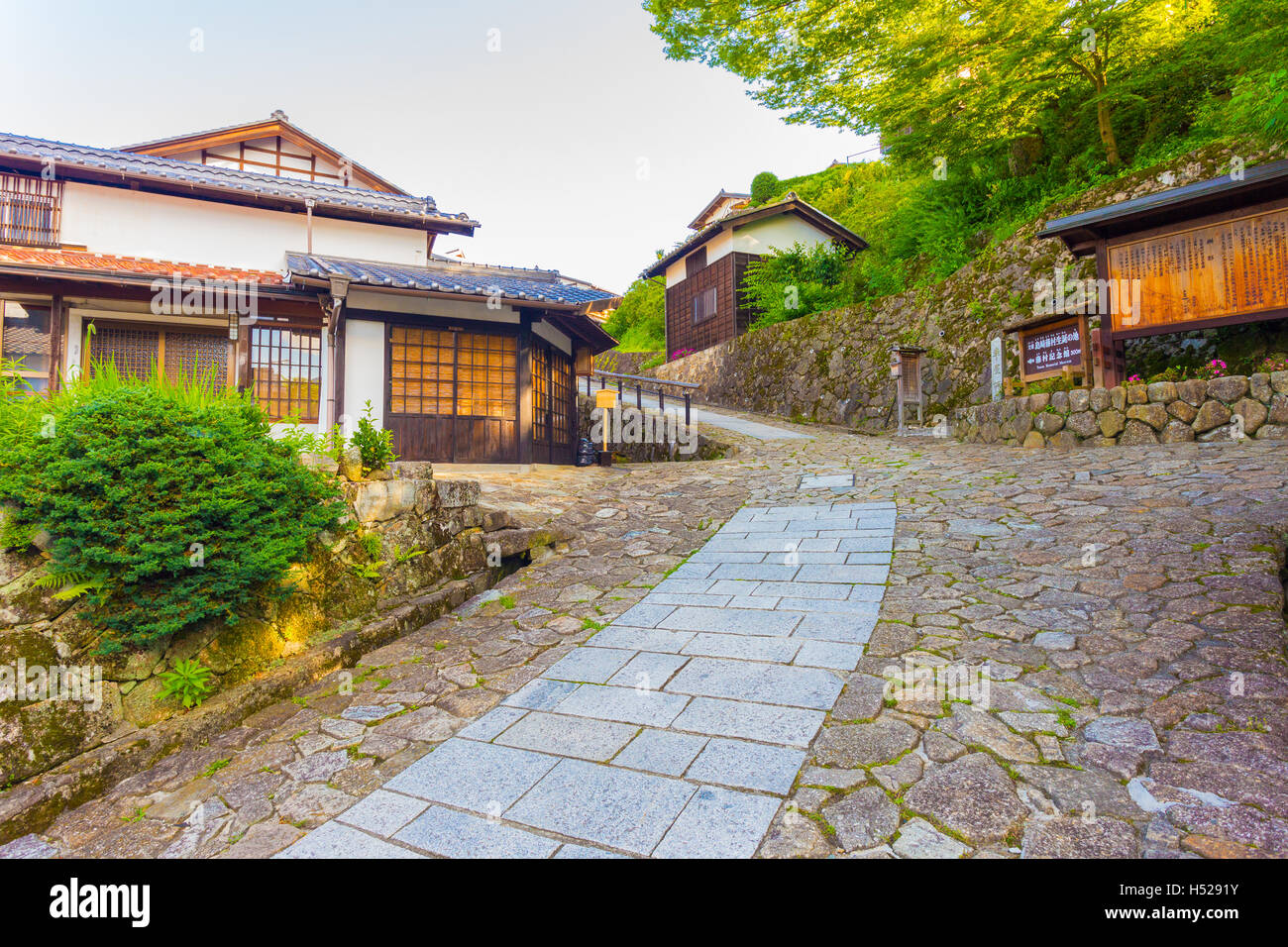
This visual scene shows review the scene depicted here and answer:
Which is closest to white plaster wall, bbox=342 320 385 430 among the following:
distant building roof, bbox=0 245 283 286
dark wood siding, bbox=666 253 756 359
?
distant building roof, bbox=0 245 283 286

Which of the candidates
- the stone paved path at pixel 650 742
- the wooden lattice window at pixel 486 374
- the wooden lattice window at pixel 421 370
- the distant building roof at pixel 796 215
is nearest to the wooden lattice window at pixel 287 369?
the wooden lattice window at pixel 421 370

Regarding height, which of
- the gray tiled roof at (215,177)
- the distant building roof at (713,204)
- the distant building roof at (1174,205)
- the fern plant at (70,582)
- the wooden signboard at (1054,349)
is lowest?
the fern plant at (70,582)

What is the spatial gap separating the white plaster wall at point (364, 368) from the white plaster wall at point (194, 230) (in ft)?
9.88

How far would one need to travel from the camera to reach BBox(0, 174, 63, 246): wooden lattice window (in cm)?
1119

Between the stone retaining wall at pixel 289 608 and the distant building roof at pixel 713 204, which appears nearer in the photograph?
the stone retaining wall at pixel 289 608

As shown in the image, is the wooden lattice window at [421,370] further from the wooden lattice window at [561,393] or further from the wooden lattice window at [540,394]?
the wooden lattice window at [561,393]

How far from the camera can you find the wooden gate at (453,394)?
11086 mm

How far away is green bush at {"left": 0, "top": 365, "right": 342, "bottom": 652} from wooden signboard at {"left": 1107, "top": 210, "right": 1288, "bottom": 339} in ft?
38.0

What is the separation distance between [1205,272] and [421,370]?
41.4ft

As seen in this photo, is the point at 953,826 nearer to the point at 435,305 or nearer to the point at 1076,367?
the point at 1076,367

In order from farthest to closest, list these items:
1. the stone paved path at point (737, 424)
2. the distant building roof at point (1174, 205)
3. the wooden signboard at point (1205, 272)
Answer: the stone paved path at point (737, 424), the wooden signboard at point (1205, 272), the distant building roof at point (1174, 205)

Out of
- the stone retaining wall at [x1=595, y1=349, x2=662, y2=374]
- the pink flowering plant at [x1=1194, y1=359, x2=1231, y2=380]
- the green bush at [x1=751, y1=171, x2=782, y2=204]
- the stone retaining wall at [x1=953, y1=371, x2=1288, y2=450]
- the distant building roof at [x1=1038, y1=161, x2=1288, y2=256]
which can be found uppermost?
the green bush at [x1=751, y1=171, x2=782, y2=204]

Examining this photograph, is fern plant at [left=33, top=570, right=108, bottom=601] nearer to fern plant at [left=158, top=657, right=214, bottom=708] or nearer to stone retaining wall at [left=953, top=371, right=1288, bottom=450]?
fern plant at [left=158, top=657, right=214, bottom=708]

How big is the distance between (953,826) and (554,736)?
1.95 m
